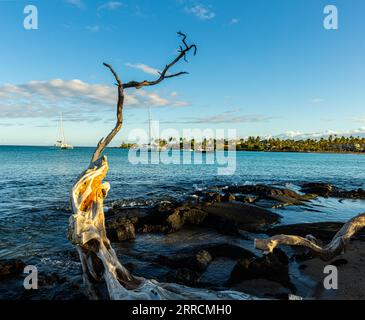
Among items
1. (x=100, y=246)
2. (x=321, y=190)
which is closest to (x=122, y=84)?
(x=100, y=246)

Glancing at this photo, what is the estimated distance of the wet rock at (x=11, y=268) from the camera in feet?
35.6

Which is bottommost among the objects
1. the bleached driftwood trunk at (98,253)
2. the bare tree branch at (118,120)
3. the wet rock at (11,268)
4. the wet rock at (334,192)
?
the wet rock at (334,192)

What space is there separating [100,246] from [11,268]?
5.58 meters

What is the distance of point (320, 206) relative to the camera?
25188 mm

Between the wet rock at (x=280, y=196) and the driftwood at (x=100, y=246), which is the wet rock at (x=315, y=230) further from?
the driftwood at (x=100, y=246)

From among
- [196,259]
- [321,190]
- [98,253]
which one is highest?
[98,253]

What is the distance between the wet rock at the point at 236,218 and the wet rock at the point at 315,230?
1311mm

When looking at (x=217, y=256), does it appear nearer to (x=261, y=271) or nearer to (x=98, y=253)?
(x=261, y=271)

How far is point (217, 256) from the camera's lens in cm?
1278

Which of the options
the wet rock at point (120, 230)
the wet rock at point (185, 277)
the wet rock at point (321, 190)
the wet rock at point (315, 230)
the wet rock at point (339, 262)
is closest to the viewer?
the wet rock at point (185, 277)

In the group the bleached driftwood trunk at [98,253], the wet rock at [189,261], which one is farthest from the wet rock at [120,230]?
the bleached driftwood trunk at [98,253]
